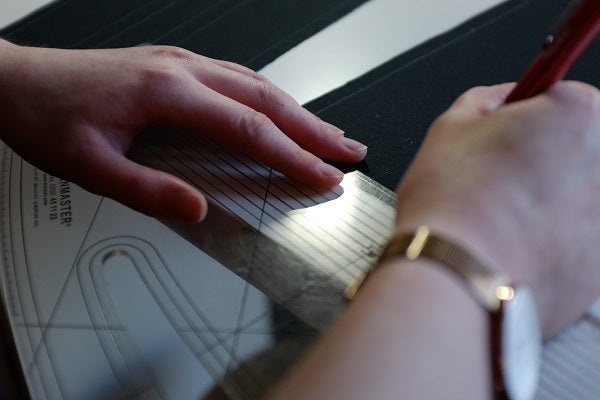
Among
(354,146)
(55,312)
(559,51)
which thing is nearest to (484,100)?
(559,51)

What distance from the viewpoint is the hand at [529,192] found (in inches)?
16.9

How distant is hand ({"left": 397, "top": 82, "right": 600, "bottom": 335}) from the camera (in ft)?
1.41

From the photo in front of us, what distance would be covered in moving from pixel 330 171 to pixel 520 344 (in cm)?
27

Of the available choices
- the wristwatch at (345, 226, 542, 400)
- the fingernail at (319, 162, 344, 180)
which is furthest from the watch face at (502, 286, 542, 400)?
the fingernail at (319, 162, 344, 180)

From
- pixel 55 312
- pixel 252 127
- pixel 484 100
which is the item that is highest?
pixel 484 100

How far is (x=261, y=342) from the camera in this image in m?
0.52

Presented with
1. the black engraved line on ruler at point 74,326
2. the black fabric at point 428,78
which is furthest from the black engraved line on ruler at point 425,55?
the black engraved line on ruler at point 74,326

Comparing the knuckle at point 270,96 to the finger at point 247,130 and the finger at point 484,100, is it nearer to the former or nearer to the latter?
the finger at point 247,130

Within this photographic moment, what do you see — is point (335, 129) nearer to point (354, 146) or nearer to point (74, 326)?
point (354, 146)

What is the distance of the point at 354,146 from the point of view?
67 cm

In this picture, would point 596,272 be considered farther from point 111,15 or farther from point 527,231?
point 111,15

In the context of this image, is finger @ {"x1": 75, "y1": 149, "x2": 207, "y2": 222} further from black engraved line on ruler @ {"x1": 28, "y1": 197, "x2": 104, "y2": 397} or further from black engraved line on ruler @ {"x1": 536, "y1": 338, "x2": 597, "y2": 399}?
black engraved line on ruler @ {"x1": 536, "y1": 338, "x2": 597, "y2": 399}

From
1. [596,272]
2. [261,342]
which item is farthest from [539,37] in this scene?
[261,342]

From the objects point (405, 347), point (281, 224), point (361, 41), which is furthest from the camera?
point (361, 41)
